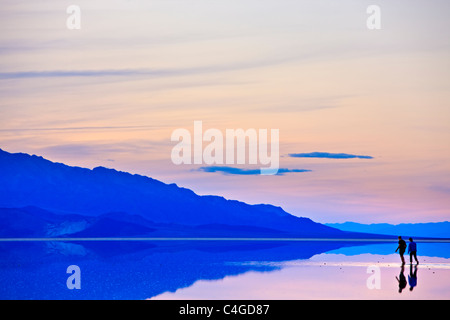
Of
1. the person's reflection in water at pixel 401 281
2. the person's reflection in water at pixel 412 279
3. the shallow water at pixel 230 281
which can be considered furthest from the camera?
the person's reflection in water at pixel 412 279

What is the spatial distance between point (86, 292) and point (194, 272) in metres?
9.61

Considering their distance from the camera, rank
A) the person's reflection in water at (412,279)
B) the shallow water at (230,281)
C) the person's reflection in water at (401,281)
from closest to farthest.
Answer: the shallow water at (230,281) < the person's reflection in water at (401,281) < the person's reflection in water at (412,279)

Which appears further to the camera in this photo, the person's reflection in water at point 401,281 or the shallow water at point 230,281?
the person's reflection in water at point 401,281

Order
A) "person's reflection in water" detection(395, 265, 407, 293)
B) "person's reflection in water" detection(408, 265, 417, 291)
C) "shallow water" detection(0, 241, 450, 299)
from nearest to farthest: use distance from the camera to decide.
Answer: "shallow water" detection(0, 241, 450, 299) → "person's reflection in water" detection(395, 265, 407, 293) → "person's reflection in water" detection(408, 265, 417, 291)

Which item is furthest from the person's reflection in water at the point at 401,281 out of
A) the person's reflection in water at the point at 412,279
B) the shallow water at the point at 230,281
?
the person's reflection in water at the point at 412,279

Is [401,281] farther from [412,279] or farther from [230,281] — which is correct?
[230,281]

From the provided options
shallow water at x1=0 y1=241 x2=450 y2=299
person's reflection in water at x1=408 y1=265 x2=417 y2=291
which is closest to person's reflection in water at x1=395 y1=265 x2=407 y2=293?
shallow water at x1=0 y1=241 x2=450 y2=299

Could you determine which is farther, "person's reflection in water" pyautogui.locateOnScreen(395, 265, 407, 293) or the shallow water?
"person's reflection in water" pyautogui.locateOnScreen(395, 265, 407, 293)

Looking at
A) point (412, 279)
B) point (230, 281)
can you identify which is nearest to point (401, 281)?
point (412, 279)

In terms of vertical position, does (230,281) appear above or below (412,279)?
above

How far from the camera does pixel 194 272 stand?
32969 millimetres

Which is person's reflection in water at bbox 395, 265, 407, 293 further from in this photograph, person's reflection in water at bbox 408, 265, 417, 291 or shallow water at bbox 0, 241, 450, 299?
person's reflection in water at bbox 408, 265, 417, 291

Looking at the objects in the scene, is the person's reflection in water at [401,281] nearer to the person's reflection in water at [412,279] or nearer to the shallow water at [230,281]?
the shallow water at [230,281]
